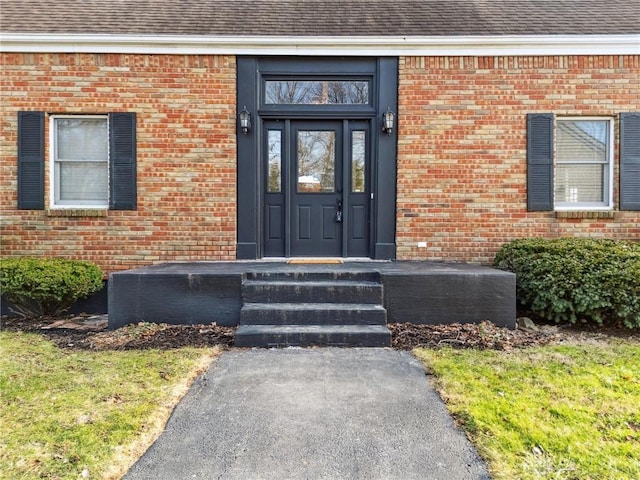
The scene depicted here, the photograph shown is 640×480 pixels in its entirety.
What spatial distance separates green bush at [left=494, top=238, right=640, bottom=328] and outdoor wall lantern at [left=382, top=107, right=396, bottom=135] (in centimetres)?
255

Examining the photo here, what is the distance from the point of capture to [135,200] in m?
5.81

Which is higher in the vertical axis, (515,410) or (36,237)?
(36,237)

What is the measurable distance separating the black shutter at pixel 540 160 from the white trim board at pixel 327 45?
3.35 ft

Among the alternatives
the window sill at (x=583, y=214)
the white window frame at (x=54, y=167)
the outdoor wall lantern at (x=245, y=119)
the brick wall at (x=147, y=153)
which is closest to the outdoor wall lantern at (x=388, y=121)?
the outdoor wall lantern at (x=245, y=119)

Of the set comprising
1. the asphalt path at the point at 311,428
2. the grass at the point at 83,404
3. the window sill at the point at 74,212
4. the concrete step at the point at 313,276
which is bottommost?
the asphalt path at the point at 311,428

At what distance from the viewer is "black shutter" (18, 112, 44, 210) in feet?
18.8

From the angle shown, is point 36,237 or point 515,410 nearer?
point 515,410

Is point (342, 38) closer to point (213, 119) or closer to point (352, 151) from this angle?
point (352, 151)

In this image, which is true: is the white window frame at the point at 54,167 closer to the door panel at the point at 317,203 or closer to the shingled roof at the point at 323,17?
the shingled roof at the point at 323,17

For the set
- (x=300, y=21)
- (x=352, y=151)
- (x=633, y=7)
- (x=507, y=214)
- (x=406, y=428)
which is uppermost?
(x=633, y=7)

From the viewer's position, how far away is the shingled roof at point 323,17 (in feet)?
19.6

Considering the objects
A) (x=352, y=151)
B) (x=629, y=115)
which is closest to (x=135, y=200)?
(x=352, y=151)

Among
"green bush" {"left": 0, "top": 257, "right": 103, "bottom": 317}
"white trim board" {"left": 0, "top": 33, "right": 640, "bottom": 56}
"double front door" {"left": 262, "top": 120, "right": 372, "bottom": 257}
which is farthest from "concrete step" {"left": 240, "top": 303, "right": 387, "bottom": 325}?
"white trim board" {"left": 0, "top": 33, "right": 640, "bottom": 56}

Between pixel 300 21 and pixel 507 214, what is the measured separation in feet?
14.4
